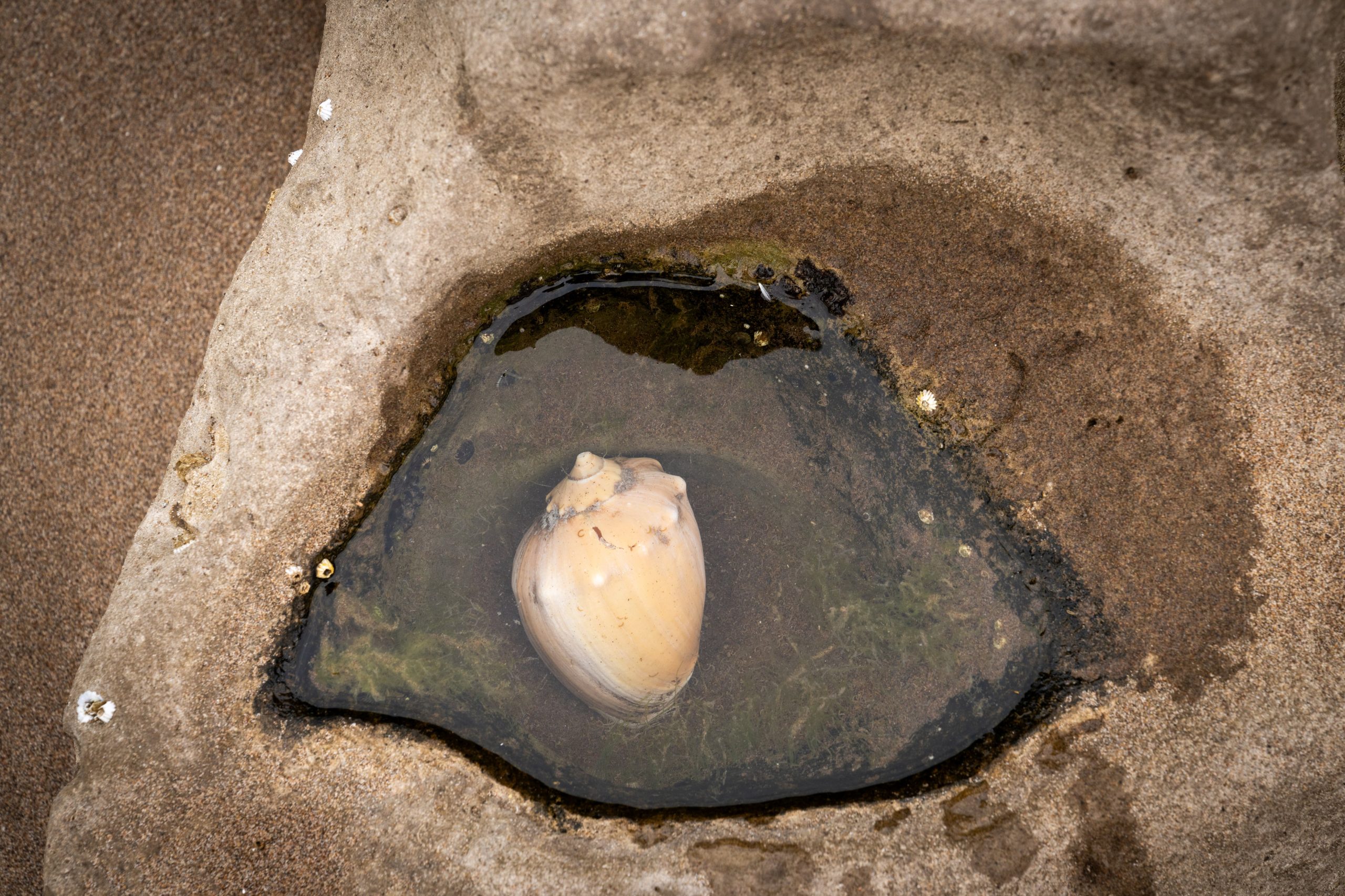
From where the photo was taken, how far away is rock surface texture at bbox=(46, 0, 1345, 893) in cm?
227

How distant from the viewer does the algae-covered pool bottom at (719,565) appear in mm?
2600

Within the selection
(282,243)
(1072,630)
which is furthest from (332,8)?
(1072,630)

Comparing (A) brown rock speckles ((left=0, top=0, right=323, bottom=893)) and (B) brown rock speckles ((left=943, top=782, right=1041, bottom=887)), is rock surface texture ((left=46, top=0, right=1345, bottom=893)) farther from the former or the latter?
(A) brown rock speckles ((left=0, top=0, right=323, bottom=893))

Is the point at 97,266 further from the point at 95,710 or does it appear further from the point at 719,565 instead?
the point at 719,565

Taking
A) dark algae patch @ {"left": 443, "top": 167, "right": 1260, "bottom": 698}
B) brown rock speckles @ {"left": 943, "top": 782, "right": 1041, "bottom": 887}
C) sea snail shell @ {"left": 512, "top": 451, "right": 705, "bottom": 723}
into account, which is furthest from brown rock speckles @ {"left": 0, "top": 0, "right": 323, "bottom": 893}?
brown rock speckles @ {"left": 943, "top": 782, "right": 1041, "bottom": 887}

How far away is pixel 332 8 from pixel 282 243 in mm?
818

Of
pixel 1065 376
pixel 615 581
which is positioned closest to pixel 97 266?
pixel 615 581

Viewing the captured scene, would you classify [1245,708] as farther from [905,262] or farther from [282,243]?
[282,243]

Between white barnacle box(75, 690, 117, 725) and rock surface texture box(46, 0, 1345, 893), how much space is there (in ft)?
0.13

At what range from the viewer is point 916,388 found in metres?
2.59

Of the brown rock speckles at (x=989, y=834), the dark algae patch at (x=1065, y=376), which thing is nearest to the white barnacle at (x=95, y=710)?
the dark algae patch at (x=1065, y=376)

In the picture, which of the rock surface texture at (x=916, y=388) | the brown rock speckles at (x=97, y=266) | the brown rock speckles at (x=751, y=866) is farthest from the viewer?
the brown rock speckles at (x=97, y=266)

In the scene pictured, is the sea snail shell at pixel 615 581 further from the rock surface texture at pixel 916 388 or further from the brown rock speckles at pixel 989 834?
the brown rock speckles at pixel 989 834

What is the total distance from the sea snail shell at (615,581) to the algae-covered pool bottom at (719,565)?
21 centimetres
